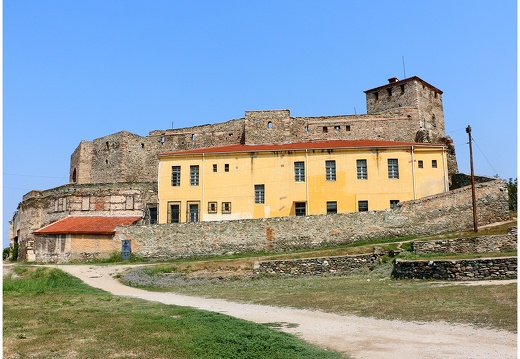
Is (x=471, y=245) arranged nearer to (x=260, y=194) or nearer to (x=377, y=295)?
(x=377, y=295)

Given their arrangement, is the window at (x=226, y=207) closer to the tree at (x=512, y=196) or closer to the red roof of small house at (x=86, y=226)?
the red roof of small house at (x=86, y=226)

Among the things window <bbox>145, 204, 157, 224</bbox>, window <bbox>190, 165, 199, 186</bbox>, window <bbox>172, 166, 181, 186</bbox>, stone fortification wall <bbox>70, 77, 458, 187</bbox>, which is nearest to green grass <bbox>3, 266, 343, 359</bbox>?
window <bbox>190, 165, 199, 186</bbox>

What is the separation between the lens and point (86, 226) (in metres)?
37.0

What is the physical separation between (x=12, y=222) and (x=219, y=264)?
42.8m

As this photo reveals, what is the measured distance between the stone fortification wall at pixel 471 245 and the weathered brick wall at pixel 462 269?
5.24m

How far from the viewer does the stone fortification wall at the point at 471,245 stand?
25458mm

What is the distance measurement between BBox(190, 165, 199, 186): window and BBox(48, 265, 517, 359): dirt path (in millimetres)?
23720

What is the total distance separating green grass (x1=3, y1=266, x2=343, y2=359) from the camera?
29.7 feet

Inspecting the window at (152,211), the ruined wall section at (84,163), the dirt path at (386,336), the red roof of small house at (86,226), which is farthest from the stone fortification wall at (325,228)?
the ruined wall section at (84,163)

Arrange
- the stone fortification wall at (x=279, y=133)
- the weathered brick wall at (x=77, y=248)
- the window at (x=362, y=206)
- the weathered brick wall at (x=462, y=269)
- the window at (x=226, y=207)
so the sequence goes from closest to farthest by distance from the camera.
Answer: the weathered brick wall at (x=462, y=269) < the weathered brick wall at (x=77, y=248) < the window at (x=362, y=206) < the window at (x=226, y=207) < the stone fortification wall at (x=279, y=133)

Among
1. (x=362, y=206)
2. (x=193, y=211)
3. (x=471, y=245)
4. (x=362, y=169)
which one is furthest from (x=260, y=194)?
(x=471, y=245)

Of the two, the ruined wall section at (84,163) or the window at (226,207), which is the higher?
the ruined wall section at (84,163)

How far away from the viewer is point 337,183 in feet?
122

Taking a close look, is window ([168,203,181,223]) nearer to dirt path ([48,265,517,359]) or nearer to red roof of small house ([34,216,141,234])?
red roof of small house ([34,216,141,234])
